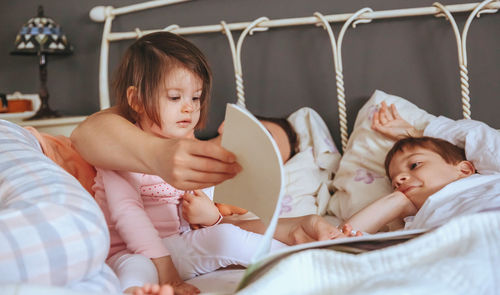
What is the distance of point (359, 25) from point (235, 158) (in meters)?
1.27

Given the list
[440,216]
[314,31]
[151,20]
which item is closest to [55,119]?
[151,20]

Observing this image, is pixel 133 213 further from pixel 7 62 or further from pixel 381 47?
pixel 7 62

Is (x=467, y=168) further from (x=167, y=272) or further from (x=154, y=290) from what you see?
(x=154, y=290)

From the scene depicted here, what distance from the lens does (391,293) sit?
0.50 meters

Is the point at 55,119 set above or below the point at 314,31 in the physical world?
below

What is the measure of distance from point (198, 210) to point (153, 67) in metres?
0.35

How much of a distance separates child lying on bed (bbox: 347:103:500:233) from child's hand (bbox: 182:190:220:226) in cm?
39

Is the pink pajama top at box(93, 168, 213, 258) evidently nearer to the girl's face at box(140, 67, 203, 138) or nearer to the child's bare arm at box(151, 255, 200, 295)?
the child's bare arm at box(151, 255, 200, 295)

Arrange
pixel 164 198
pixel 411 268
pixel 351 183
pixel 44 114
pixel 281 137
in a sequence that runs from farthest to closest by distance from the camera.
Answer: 1. pixel 44 114
2. pixel 281 137
3. pixel 351 183
4. pixel 164 198
5. pixel 411 268

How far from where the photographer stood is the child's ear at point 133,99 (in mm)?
1138

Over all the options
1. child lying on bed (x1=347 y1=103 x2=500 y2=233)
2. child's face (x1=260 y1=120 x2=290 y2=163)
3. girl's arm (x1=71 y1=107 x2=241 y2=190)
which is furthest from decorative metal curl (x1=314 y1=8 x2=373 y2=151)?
girl's arm (x1=71 y1=107 x2=241 y2=190)

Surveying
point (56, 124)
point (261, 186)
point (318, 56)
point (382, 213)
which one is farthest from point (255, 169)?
point (56, 124)

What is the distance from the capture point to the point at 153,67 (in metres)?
1.10

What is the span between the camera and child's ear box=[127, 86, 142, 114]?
1.14 m
